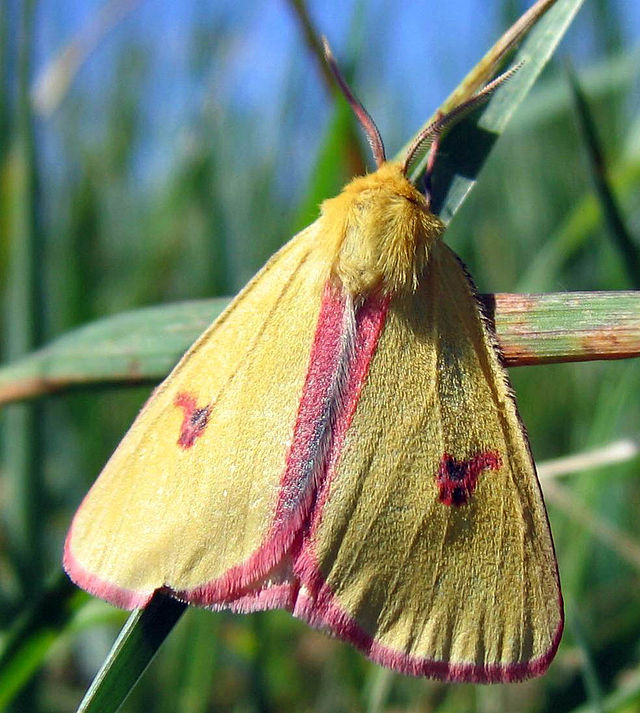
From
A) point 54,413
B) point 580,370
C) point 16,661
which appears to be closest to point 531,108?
point 580,370

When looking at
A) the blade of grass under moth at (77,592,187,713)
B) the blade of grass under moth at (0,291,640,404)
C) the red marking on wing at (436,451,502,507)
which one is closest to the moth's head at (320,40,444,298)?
the blade of grass under moth at (0,291,640,404)

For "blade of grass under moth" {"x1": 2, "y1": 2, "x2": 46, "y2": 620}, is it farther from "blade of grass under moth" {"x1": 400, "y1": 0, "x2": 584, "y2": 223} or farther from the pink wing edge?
"blade of grass under moth" {"x1": 400, "y1": 0, "x2": 584, "y2": 223}

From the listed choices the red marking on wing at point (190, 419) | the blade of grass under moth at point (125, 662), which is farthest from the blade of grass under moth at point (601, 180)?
the blade of grass under moth at point (125, 662)

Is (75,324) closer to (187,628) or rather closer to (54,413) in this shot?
(54,413)

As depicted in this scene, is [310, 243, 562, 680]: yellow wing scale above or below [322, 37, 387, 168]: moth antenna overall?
below

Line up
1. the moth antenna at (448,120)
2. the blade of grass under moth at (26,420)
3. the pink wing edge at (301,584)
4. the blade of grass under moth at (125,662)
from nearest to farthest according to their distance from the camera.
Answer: the blade of grass under moth at (125,662), the pink wing edge at (301,584), the moth antenna at (448,120), the blade of grass under moth at (26,420)

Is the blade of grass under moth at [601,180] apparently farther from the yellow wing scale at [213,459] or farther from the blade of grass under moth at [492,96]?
the yellow wing scale at [213,459]
